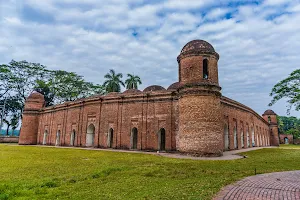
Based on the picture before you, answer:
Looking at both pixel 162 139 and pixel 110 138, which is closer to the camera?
pixel 162 139

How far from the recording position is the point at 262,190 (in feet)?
17.6

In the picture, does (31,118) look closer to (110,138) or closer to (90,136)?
(90,136)

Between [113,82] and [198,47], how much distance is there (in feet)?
81.5

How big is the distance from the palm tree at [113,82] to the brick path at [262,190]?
33352 mm

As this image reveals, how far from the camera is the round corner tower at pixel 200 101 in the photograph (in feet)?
47.1

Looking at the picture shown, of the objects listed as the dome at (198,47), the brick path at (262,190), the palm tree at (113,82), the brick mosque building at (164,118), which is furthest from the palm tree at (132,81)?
the brick path at (262,190)

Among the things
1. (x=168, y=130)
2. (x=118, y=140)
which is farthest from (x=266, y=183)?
(x=118, y=140)

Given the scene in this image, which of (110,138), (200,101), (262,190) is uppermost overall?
(200,101)

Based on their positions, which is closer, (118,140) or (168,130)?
(168,130)

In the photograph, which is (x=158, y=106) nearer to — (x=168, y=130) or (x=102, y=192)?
(x=168, y=130)

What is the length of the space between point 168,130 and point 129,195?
524 inches

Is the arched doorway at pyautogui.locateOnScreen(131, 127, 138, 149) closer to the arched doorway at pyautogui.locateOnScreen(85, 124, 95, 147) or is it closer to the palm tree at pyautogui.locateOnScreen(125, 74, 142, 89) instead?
the arched doorway at pyautogui.locateOnScreen(85, 124, 95, 147)

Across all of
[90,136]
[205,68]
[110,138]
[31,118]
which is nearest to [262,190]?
[205,68]

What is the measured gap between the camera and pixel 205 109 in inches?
577
